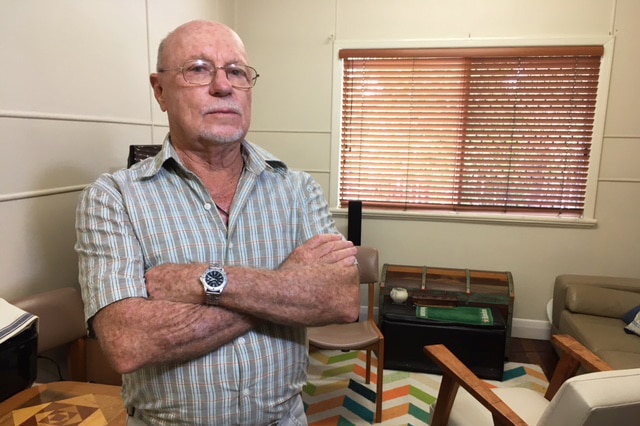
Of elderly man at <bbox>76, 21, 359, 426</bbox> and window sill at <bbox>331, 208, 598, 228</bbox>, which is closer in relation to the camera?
elderly man at <bbox>76, 21, 359, 426</bbox>

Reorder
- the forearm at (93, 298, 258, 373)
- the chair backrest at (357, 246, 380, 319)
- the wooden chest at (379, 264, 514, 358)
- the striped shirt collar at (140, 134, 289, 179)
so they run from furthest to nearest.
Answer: the wooden chest at (379, 264, 514, 358) → the chair backrest at (357, 246, 380, 319) → the striped shirt collar at (140, 134, 289, 179) → the forearm at (93, 298, 258, 373)

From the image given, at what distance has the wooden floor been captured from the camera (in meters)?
2.90

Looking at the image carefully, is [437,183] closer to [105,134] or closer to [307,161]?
[307,161]

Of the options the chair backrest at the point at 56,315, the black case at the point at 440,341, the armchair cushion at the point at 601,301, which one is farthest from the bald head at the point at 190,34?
the armchair cushion at the point at 601,301

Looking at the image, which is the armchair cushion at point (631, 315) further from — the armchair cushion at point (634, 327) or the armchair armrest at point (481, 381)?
the armchair armrest at point (481, 381)

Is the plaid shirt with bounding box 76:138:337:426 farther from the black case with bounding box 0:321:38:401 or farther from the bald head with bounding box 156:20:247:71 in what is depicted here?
the black case with bounding box 0:321:38:401

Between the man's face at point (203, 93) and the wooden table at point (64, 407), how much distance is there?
0.82 m

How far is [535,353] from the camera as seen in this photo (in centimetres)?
304

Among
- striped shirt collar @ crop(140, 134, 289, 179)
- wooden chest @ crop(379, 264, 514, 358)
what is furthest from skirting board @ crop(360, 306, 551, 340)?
striped shirt collar @ crop(140, 134, 289, 179)

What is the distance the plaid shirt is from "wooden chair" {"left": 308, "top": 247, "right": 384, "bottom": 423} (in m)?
1.13

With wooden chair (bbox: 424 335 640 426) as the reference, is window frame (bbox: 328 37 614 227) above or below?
above

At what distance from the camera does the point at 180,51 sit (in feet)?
3.51

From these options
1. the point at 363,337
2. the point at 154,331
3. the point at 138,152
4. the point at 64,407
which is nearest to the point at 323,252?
the point at 154,331

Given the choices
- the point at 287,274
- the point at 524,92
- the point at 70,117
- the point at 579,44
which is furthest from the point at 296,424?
the point at 579,44
